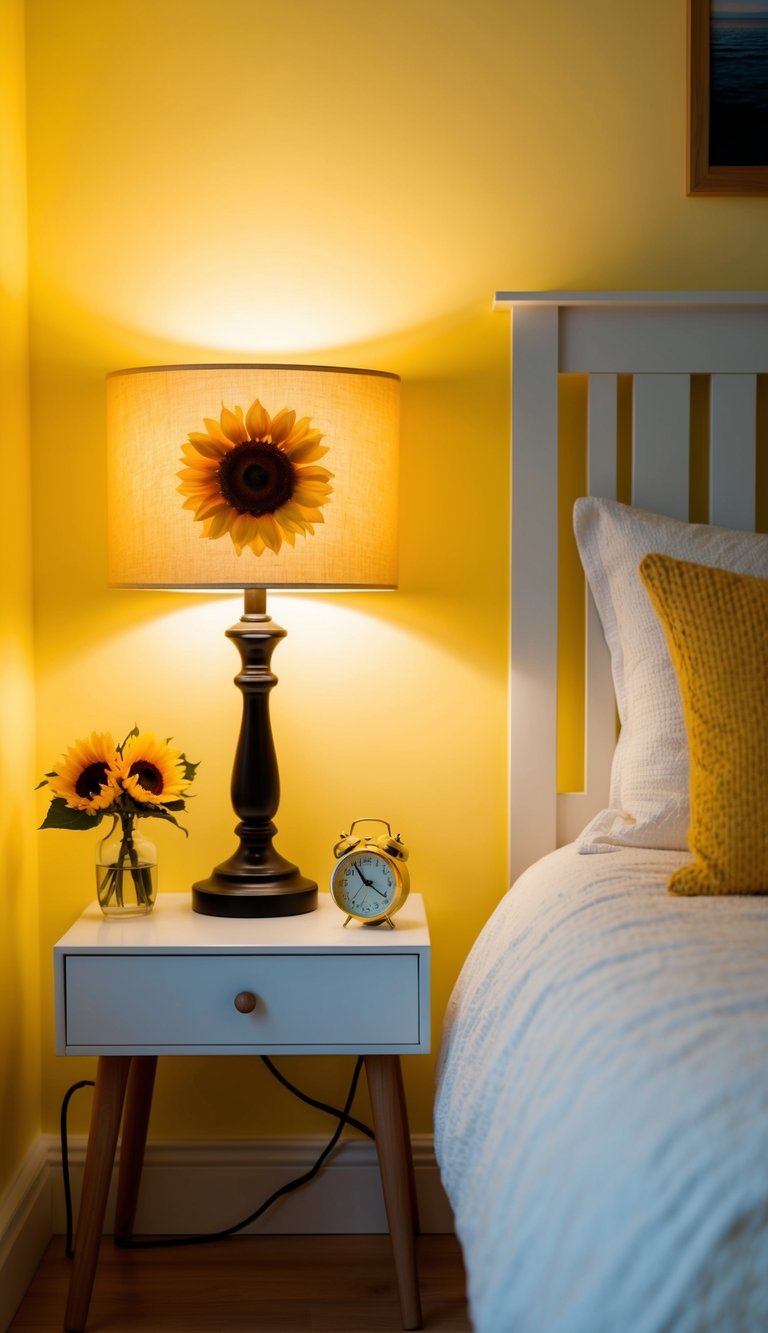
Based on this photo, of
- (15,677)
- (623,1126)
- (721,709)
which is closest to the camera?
(623,1126)

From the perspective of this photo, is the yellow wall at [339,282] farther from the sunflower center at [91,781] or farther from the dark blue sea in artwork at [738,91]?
→ the sunflower center at [91,781]

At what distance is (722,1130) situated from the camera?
0.84 metres

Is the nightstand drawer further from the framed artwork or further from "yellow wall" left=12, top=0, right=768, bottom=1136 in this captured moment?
the framed artwork

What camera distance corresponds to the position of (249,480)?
1728 millimetres

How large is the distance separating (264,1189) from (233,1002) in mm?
535

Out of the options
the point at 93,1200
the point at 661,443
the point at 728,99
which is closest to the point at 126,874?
the point at 93,1200

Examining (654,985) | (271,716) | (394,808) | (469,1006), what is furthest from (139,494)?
(654,985)

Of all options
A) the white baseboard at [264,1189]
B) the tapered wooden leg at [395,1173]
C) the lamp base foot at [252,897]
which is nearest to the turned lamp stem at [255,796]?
the lamp base foot at [252,897]

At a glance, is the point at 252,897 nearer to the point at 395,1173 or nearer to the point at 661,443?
the point at 395,1173

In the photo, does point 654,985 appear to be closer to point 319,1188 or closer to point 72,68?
point 319,1188

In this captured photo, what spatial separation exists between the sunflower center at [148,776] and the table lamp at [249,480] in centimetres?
18

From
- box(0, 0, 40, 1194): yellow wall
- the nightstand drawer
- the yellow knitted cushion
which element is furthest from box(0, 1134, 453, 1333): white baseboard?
the yellow knitted cushion

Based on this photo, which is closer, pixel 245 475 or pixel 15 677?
A: pixel 245 475

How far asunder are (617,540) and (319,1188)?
114cm
